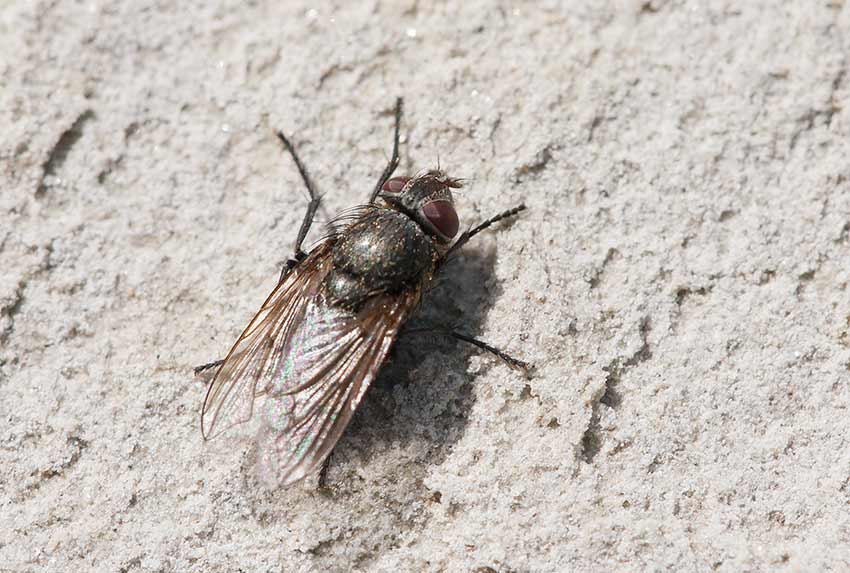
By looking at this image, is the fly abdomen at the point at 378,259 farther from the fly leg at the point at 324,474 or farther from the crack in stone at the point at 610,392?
the crack in stone at the point at 610,392

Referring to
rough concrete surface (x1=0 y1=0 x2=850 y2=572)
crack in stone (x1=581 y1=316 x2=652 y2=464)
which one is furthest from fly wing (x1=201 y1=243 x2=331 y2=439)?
crack in stone (x1=581 y1=316 x2=652 y2=464)

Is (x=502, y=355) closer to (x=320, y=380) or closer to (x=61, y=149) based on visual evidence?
(x=320, y=380)

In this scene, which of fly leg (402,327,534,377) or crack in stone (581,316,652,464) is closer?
crack in stone (581,316,652,464)

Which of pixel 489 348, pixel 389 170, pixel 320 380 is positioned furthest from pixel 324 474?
pixel 389 170

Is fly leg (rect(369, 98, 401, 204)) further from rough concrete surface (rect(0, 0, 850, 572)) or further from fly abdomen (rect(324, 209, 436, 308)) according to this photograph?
fly abdomen (rect(324, 209, 436, 308))

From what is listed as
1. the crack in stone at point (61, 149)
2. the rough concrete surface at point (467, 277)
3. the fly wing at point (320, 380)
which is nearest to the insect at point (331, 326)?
the fly wing at point (320, 380)

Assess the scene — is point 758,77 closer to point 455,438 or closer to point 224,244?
point 455,438
